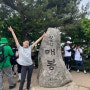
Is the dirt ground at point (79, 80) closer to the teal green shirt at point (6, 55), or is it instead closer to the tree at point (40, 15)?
the teal green shirt at point (6, 55)

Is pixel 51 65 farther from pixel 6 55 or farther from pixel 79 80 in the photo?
pixel 79 80

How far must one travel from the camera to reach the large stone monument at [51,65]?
8.01m

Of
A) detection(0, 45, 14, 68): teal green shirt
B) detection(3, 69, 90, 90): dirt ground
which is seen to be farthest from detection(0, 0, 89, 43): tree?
detection(0, 45, 14, 68): teal green shirt

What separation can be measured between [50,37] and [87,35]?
4845 millimetres

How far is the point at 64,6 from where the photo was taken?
1350cm

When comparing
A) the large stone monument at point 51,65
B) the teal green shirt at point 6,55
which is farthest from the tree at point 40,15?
the teal green shirt at point 6,55

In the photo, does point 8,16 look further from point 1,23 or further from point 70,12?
point 70,12

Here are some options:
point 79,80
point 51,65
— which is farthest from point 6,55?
point 79,80

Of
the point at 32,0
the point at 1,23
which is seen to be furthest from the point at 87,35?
the point at 1,23

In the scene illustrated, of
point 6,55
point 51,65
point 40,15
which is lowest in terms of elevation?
point 51,65

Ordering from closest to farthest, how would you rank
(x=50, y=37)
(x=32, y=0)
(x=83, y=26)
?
1. (x=50, y=37)
2. (x=32, y=0)
3. (x=83, y=26)

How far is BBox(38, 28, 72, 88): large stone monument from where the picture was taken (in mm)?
8008

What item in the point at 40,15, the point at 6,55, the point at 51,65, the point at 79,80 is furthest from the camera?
the point at 40,15

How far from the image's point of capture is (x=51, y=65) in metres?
8.11
